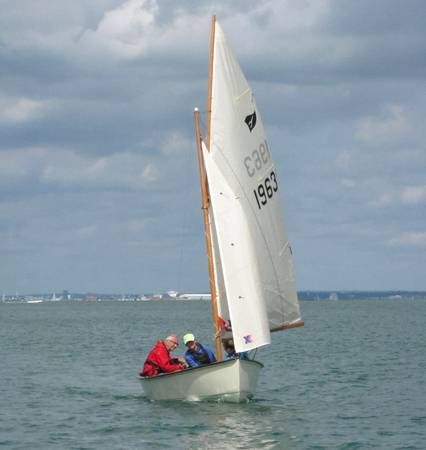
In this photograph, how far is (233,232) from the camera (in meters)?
26.6

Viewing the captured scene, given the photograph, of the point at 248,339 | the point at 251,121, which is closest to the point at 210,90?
the point at 251,121

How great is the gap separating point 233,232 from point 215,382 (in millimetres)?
3897

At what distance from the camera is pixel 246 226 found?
2702cm

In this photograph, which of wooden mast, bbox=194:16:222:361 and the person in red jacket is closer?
wooden mast, bbox=194:16:222:361

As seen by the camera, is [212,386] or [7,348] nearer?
[212,386]

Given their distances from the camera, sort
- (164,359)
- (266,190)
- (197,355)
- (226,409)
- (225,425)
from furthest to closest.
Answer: (266,190), (164,359), (197,355), (226,409), (225,425)

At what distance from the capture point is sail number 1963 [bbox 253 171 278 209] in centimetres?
2783

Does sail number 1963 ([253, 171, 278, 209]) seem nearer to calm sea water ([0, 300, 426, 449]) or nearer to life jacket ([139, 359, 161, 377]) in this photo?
life jacket ([139, 359, 161, 377])

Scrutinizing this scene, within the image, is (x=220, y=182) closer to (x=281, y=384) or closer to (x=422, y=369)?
(x=281, y=384)

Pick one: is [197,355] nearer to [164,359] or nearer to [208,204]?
[164,359]

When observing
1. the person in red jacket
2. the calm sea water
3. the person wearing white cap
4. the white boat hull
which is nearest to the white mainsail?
the white boat hull

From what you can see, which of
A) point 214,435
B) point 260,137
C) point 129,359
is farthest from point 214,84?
point 129,359

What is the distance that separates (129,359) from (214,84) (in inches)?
934

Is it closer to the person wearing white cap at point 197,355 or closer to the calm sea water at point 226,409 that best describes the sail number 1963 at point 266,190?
the person wearing white cap at point 197,355
